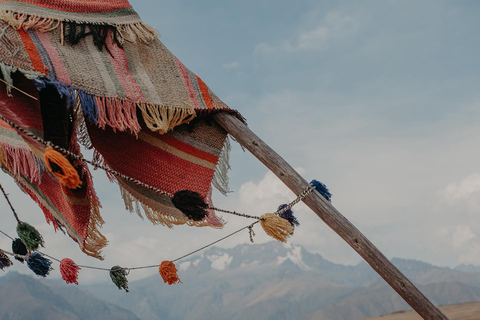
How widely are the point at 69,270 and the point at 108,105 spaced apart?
1592 millimetres

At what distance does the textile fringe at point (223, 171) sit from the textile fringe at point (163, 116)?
0.45m

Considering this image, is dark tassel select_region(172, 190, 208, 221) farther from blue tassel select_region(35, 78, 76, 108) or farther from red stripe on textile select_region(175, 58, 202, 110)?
blue tassel select_region(35, 78, 76, 108)

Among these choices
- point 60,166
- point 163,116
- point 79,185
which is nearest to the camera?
point 60,166

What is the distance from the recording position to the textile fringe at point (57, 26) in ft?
11.0

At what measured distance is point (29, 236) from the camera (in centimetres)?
419

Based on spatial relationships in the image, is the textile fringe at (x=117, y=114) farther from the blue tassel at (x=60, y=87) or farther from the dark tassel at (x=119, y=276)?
the dark tassel at (x=119, y=276)

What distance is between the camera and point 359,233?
10.3 feet

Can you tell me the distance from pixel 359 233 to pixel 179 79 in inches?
69.2

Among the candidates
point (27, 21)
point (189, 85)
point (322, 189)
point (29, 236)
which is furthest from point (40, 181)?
point (322, 189)

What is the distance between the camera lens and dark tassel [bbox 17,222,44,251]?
418 cm

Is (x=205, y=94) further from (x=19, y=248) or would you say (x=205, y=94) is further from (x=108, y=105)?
(x=19, y=248)

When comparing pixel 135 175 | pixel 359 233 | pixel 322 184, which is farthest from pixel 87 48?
pixel 359 233

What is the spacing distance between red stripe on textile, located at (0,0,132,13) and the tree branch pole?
1.30 metres

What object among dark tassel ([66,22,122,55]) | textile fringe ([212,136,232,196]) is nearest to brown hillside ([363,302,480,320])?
textile fringe ([212,136,232,196])
